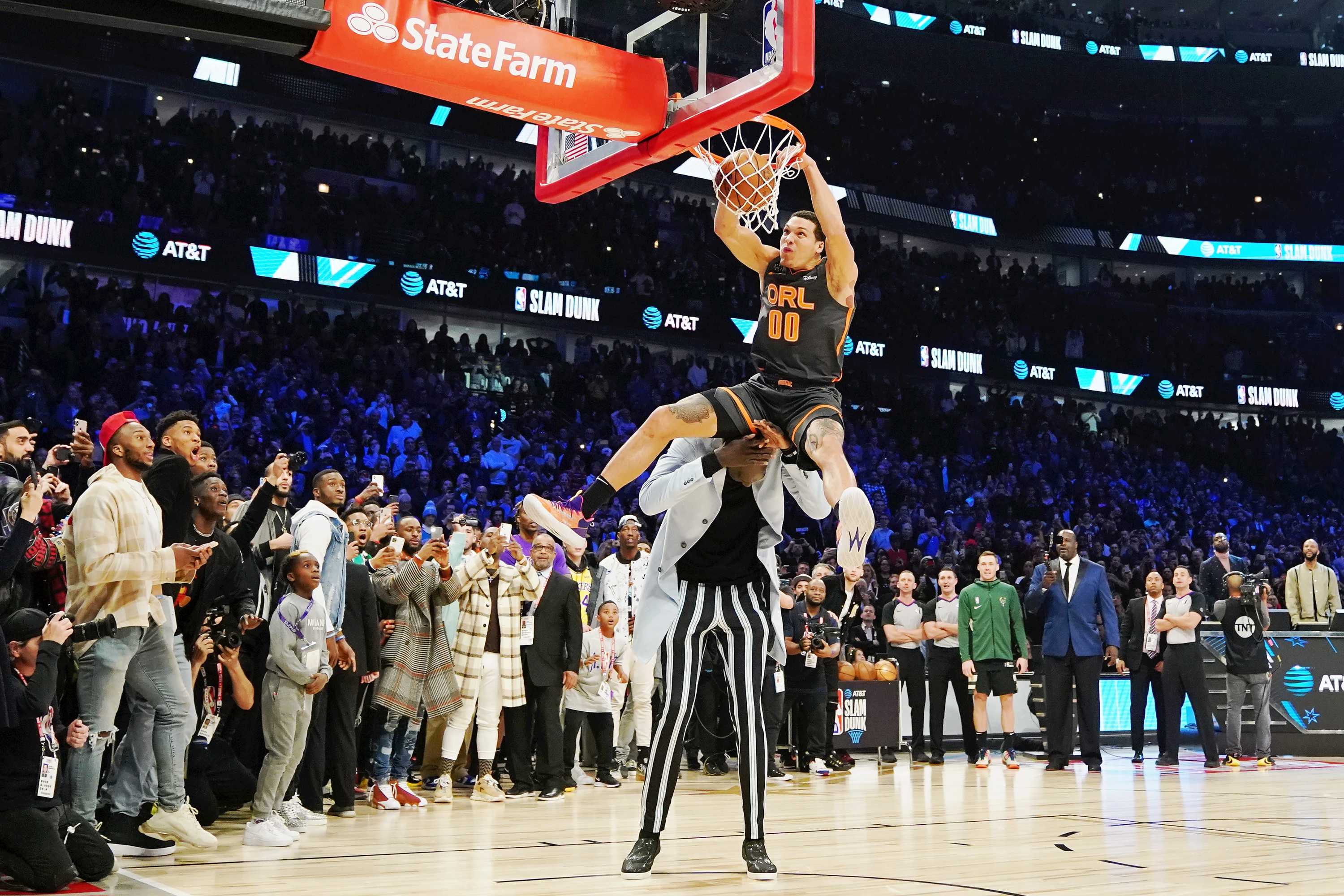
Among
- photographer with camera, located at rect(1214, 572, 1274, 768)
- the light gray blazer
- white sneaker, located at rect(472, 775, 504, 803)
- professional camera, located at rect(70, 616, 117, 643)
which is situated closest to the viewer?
the light gray blazer

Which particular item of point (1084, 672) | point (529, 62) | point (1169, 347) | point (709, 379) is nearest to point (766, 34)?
point (529, 62)

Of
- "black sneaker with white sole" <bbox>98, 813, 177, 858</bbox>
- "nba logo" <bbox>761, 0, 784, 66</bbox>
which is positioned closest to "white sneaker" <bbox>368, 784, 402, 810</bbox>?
"black sneaker with white sole" <bbox>98, 813, 177, 858</bbox>

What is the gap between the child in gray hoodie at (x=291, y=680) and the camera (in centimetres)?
668

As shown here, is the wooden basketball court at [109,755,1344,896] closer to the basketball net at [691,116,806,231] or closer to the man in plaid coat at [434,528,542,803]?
the man in plaid coat at [434,528,542,803]

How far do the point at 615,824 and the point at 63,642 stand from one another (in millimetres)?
3581

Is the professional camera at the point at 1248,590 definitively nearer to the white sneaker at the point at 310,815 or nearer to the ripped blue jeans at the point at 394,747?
the ripped blue jeans at the point at 394,747

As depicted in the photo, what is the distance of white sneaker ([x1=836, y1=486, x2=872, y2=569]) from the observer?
4523 mm

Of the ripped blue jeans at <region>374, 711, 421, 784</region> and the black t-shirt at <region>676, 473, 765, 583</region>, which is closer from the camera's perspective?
the black t-shirt at <region>676, 473, 765, 583</region>

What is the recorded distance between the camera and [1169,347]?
32500mm

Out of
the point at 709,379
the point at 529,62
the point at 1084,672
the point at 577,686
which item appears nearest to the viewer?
the point at 529,62

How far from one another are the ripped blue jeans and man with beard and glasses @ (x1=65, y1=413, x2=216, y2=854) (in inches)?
97.3

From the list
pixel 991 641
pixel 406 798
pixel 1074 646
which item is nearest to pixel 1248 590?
pixel 1074 646

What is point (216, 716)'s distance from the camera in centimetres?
732

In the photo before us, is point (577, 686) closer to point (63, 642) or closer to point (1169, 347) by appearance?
point (63, 642)
